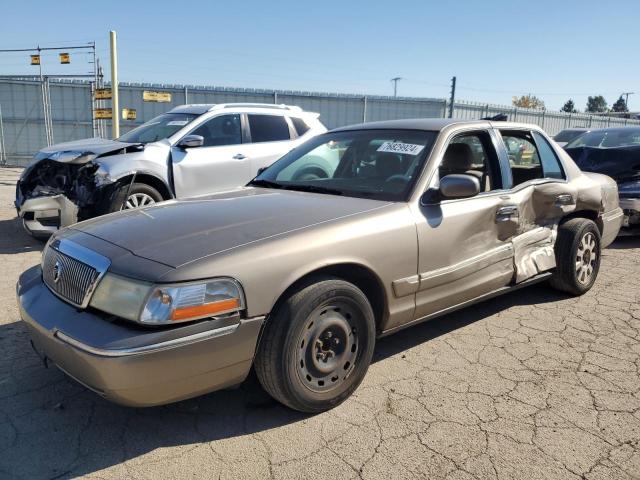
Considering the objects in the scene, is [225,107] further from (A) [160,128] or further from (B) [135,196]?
(B) [135,196]

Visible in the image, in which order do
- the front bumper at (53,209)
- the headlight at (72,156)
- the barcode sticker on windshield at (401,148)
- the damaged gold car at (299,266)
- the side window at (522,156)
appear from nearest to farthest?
the damaged gold car at (299,266), the barcode sticker on windshield at (401,148), the side window at (522,156), the front bumper at (53,209), the headlight at (72,156)

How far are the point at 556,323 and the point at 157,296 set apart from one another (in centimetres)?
330

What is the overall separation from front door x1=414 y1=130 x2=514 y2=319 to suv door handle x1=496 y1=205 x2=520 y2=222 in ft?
0.04

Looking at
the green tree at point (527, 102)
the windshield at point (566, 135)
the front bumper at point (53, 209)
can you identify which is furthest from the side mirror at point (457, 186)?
the green tree at point (527, 102)

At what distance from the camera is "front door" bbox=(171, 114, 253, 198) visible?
6.85 metres

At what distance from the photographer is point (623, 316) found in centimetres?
446

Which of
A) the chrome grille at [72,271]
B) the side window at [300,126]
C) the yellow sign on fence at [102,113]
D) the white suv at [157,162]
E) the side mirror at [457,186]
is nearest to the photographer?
the chrome grille at [72,271]

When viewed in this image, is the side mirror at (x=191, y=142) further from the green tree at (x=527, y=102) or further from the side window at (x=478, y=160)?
the green tree at (x=527, y=102)

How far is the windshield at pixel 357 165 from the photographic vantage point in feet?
11.6

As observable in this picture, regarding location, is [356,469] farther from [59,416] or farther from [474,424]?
[59,416]

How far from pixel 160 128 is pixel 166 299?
5481mm

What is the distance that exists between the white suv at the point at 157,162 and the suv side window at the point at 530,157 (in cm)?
327

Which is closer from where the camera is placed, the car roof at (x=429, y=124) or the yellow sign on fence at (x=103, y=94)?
the car roof at (x=429, y=124)

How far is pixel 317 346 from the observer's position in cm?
281
